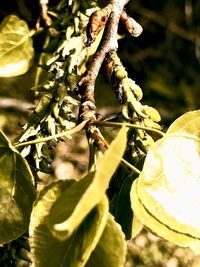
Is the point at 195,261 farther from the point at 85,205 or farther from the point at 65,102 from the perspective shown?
the point at 85,205

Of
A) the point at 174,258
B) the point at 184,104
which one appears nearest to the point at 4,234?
the point at 174,258

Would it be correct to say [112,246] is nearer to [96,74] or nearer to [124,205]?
[124,205]

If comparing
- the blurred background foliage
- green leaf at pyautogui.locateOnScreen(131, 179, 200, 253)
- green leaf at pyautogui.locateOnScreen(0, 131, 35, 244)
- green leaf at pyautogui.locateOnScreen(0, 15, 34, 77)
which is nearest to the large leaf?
green leaf at pyautogui.locateOnScreen(131, 179, 200, 253)

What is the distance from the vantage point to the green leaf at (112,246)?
437 millimetres

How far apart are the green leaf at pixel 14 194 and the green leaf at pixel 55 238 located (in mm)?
44

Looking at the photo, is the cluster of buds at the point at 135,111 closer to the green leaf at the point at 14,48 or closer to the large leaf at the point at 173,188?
the large leaf at the point at 173,188

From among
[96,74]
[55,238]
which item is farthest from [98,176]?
[96,74]

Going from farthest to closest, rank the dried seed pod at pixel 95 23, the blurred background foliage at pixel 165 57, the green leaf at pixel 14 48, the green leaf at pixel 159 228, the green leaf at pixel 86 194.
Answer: the blurred background foliage at pixel 165 57, the green leaf at pixel 14 48, the dried seed pod at pixel 95 23, the green leaf at pixel 159 228, the green leaf at pixel 86 194

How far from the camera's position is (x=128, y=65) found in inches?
68.8

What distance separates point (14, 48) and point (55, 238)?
0.44 metres

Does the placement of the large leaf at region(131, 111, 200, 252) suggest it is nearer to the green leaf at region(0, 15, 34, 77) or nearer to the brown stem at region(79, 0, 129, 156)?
the brown stem at region(79, 0, 129, 156)

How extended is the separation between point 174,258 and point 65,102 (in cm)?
87

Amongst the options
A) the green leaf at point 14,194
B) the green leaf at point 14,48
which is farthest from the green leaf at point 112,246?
the green leaf at point 14,48

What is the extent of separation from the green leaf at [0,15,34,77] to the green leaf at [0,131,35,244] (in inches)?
11.5
